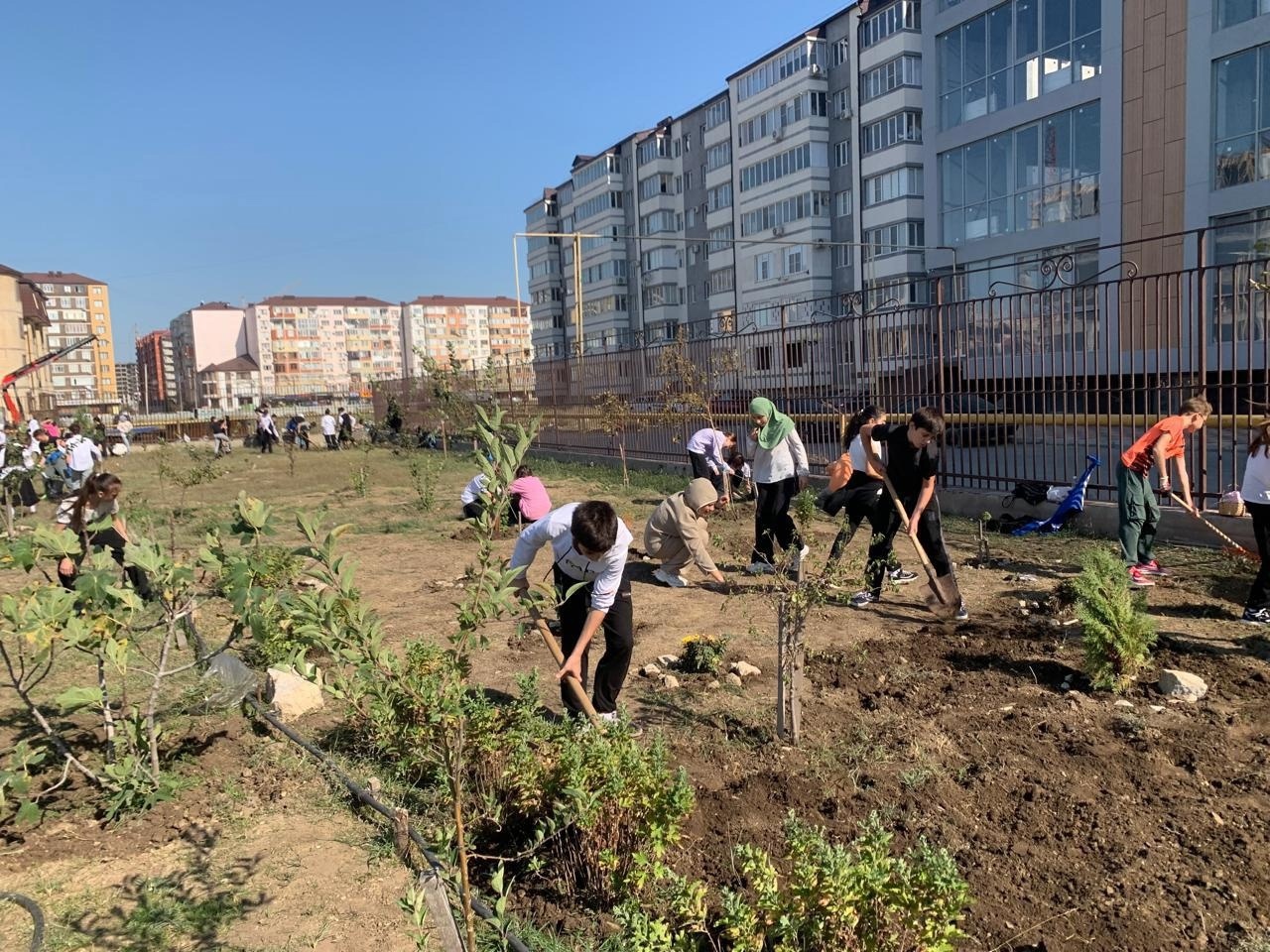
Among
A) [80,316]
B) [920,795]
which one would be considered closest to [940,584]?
[920,795]

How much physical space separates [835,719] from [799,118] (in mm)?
41925

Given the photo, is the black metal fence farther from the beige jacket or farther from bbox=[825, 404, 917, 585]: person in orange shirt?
the beige jacket

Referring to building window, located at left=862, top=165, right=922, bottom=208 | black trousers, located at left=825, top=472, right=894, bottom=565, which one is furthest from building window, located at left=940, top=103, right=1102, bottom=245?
black trousers, located at left=825, top=472, right=894, bottom=565

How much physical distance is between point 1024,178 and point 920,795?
71.1 ft

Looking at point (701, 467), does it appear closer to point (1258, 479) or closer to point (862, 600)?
point (862, 600)

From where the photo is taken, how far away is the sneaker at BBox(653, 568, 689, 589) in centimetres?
762

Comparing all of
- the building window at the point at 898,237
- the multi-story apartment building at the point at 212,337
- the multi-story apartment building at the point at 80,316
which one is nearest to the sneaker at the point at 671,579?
the building window at the point at 898,237

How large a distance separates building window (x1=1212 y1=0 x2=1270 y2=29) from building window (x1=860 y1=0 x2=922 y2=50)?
→ 20307mm

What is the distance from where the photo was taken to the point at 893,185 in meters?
37.6

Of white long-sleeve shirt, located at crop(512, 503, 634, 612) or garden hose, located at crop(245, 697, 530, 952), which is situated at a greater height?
white long-sleeve shirt, located at crop(512, 503, 634, 612)

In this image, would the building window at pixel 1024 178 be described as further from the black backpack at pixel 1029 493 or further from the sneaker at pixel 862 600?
the sneaker at pixel 862 600

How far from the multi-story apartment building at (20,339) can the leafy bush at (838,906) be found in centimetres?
5432

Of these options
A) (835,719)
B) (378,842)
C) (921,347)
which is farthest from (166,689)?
(921,347)

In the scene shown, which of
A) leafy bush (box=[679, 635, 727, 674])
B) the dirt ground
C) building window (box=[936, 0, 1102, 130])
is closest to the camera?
the dirt ground
